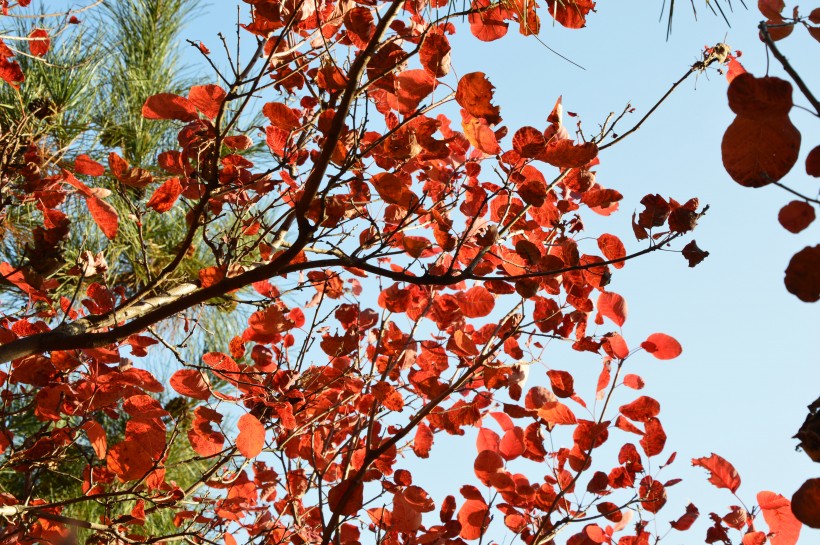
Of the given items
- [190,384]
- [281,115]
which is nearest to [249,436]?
[190,384]

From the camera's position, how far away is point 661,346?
1.68 m

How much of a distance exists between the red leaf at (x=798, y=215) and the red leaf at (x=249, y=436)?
1.16 m

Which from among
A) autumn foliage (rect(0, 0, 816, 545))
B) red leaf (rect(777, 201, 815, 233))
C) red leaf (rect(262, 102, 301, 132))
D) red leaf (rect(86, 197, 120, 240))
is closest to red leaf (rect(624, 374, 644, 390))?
autumn foliage (rect(0, 0, 816, 545))

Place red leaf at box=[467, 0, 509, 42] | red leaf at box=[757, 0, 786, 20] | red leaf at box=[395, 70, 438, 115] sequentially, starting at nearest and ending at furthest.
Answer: red leaf at box=[757, 0, 786, 20], red leaf at box=[395, 70, 438, 115], red leaf at box=[467, 0, 509, 42]

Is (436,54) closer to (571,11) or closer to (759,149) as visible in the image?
(571,11)

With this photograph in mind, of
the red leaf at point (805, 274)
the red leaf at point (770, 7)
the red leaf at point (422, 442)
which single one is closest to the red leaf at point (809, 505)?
the red leaf at point (805, 274)

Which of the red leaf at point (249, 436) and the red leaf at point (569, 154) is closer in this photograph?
the red leaf at point (569, 154)

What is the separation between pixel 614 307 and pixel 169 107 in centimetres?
111

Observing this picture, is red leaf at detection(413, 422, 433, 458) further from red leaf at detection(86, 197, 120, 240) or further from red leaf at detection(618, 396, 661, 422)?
red leaf at detection(86, 197, 120, 240)

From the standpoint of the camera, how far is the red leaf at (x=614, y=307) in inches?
65.8

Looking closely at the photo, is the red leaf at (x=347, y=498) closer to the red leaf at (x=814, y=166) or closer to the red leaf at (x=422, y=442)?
the red leaf at (x=422, y=442)

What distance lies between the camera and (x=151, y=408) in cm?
156

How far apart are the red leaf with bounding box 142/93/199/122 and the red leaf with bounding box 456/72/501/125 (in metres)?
0.51

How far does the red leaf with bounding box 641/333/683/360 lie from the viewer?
167cm
